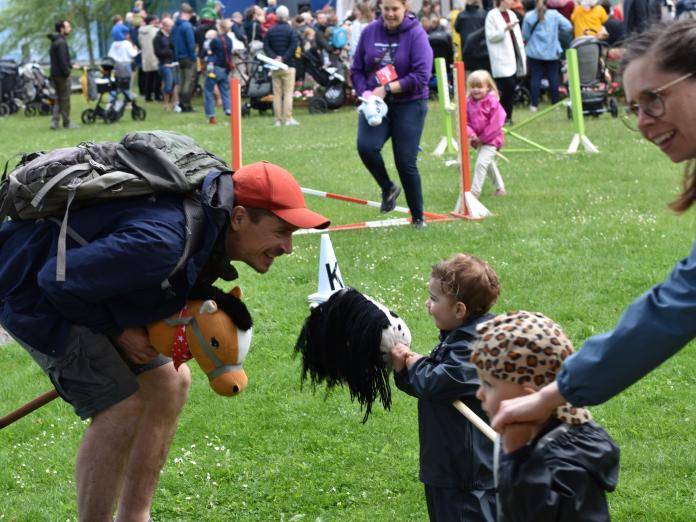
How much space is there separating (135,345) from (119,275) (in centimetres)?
43

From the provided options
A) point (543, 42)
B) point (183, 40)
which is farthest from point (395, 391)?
point (183, 40)

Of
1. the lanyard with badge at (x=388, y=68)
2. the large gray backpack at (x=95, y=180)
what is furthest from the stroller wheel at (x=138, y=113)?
the large gray backpack at (x=95, y=180)

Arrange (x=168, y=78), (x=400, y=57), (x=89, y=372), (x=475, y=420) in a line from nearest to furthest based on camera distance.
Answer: (x=475, y=420) < (x=89, y=372) < (x=400, y=57) < (x=168, y=78)

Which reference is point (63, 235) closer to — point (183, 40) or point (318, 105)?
point (318, 105)

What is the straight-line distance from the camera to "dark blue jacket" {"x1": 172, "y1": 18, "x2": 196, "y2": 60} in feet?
75.6

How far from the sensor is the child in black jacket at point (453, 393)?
3.60 m

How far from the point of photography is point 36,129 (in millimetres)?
21578

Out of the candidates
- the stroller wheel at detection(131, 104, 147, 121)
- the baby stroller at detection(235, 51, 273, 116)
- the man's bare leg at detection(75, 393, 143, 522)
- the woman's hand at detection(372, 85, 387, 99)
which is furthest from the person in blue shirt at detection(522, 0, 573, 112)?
the man's bare leg at detection(75, 393, 143, 522)

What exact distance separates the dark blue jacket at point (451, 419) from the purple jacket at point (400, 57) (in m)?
5.54

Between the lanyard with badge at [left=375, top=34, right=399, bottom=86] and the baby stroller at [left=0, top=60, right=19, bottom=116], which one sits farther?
the baby stroller at [left=0, top=60, right=19, bottom=116]

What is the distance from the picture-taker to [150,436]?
418cm

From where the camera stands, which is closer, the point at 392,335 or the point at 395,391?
the point at 392,335

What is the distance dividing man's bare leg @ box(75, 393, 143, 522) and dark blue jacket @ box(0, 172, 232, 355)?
0.29m

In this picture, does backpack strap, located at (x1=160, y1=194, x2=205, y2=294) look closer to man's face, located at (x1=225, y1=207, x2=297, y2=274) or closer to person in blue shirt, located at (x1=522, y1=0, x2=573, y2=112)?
man's face, located at (x1=225, y1=207, x2=297, y2=274)
